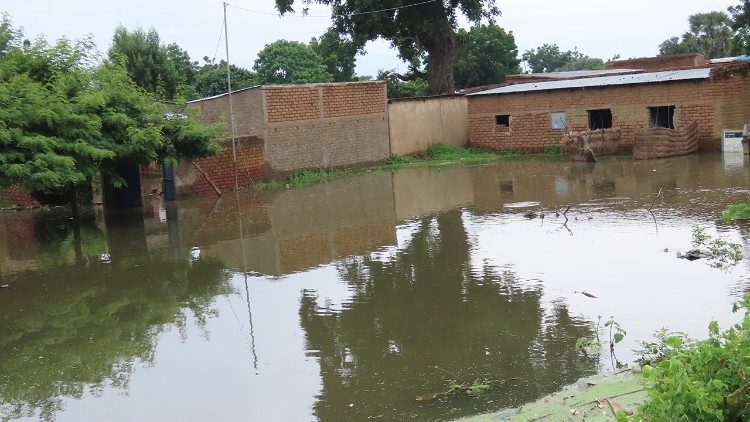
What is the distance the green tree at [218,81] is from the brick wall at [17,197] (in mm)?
21873

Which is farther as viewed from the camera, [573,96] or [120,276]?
[573,96]

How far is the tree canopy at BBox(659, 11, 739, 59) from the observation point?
56403 millimetres

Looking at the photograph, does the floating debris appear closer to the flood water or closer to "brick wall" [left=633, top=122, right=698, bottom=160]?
the flood water

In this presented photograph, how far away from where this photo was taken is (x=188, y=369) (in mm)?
7949

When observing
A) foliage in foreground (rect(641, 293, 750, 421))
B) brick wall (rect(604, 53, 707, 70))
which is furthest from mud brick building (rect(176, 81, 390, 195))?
foliage in foreground (rect(641, 293, 750, 421))

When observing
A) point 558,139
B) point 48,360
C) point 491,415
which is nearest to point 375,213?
point 48,360

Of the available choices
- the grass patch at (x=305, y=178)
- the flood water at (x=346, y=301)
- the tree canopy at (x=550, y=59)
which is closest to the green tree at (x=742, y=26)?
the flood water at (x=346, y=301)

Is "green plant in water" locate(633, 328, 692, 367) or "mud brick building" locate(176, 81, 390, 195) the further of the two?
"mud brick building" locate(176, 81, 390, 195)

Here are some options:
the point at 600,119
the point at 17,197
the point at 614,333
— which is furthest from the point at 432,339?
the point at 600,119

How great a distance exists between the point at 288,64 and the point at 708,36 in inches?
1213

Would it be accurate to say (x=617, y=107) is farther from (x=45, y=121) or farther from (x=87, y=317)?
(x=87, y=317)

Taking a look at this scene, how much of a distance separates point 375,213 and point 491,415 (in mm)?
10788

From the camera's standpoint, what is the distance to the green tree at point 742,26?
2508 centimetres

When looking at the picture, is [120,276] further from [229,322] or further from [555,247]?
[555,247]
